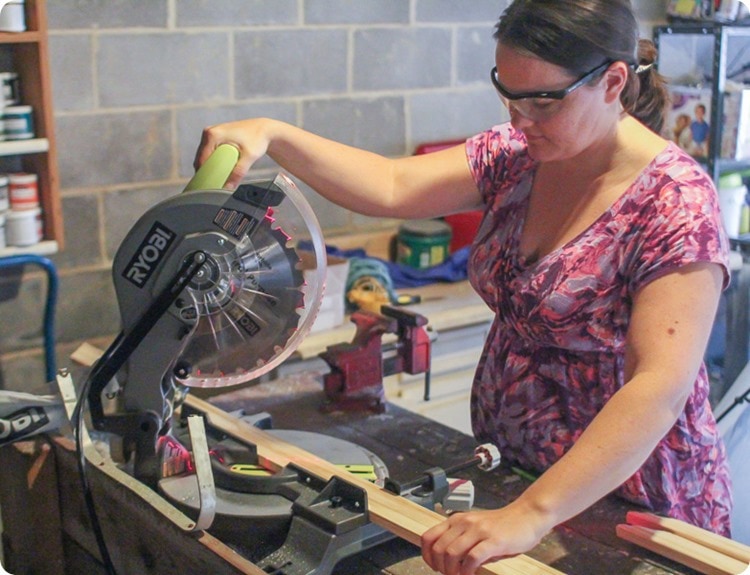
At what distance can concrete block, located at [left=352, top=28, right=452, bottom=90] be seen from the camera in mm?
2855

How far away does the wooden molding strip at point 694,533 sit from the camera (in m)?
1.34

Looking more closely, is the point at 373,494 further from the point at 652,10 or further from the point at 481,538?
the point at 652,10

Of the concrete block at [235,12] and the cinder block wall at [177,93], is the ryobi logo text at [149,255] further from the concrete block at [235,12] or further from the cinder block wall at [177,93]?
the concrete block at [235,12]

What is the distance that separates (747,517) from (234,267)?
1401 millimetres

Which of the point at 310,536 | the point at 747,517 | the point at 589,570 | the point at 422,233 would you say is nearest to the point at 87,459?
the point at 310,536

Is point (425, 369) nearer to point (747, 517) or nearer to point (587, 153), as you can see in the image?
point (587, 153)

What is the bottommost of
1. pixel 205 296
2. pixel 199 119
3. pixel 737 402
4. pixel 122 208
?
pixel 737 402

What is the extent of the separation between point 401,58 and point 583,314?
1652mm

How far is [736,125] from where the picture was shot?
3.25 metres

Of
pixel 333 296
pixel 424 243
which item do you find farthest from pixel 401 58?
pixel 333 296

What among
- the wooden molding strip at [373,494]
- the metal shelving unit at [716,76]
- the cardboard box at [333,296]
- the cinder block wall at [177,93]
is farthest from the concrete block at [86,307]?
the metal shelving unit at [716,76]

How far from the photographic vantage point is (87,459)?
5.01 ft

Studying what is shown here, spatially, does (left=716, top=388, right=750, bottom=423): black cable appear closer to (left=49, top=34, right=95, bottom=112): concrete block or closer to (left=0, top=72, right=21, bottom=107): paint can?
(left=49, top=34, right=95, bottom=112): concrete block

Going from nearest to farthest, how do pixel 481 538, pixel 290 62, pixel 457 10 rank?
1. pixel 481 538
2. pixel 290 62
3. pixel 457 10
